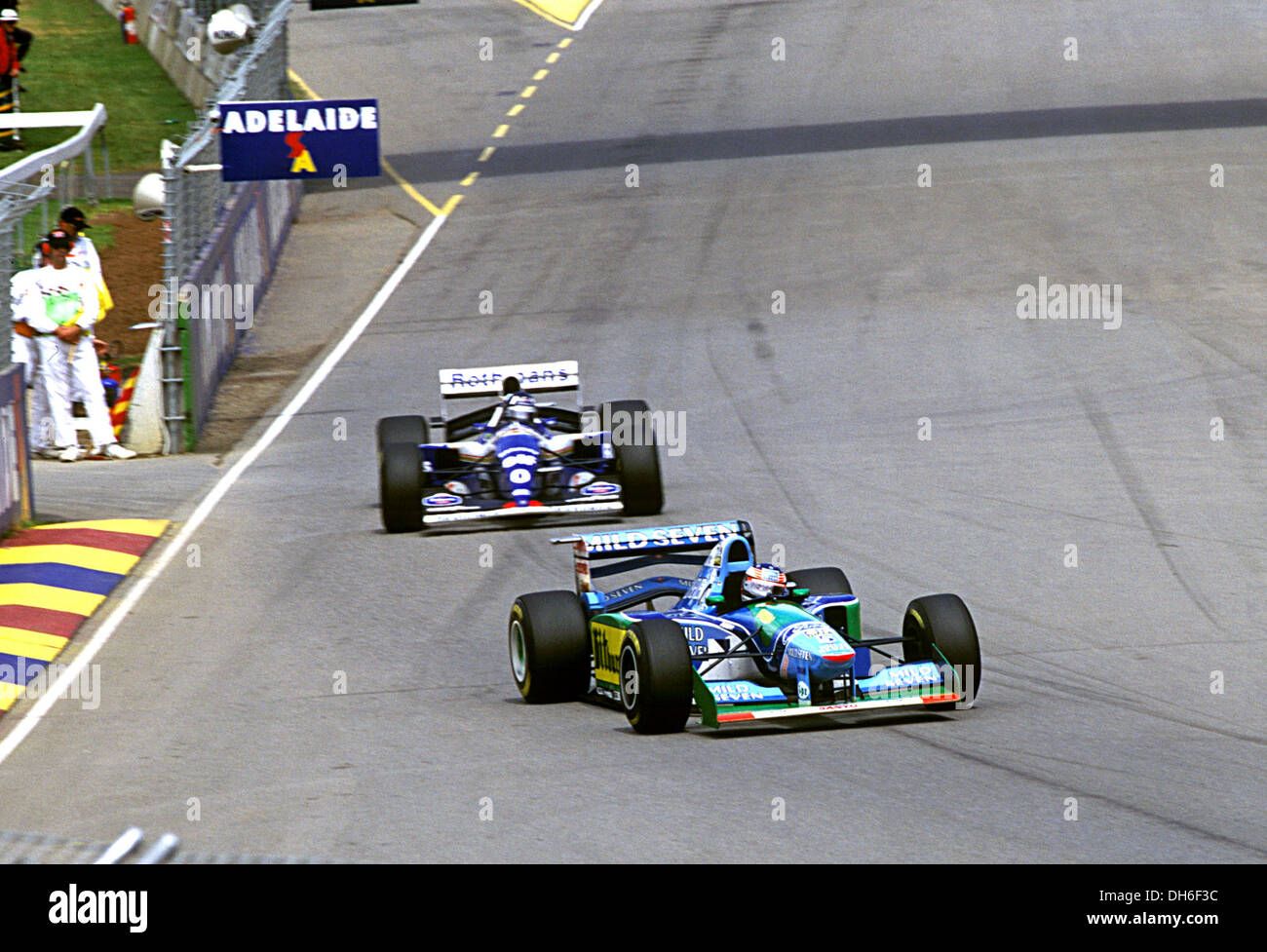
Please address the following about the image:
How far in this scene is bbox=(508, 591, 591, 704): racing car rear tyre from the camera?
32.2ft

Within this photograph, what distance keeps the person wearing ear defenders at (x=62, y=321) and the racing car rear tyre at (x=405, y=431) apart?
331 centimetres

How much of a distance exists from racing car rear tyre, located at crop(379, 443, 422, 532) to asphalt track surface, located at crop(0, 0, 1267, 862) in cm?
26

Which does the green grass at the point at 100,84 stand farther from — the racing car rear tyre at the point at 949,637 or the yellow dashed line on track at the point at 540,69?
the racing car rear tyre at the point at 949,637

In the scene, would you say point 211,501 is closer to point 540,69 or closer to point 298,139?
point 298,139

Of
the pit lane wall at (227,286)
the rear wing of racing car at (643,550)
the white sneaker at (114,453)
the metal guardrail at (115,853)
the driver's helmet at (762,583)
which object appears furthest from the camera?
the pit lane wall at (227,286)

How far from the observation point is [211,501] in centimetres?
1612

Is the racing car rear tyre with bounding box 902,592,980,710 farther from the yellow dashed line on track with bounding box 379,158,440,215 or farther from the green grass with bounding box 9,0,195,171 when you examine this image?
the green grass with bounding box 9,0,195,171

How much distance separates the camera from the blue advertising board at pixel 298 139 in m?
22.2

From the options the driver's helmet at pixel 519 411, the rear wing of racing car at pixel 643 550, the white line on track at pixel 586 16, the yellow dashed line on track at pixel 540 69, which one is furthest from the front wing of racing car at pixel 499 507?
the white line on track at pixel 586 16

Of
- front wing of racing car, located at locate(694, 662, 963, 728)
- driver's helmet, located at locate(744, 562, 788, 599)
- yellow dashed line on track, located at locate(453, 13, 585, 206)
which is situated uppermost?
yellow dashed line on track, located at locate(453, 13, 585, 206)

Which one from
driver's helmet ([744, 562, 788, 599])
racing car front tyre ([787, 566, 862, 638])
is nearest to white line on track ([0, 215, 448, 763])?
driver's helmet ([744, 562, 788, 599])

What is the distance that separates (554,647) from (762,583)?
1.15 metres
